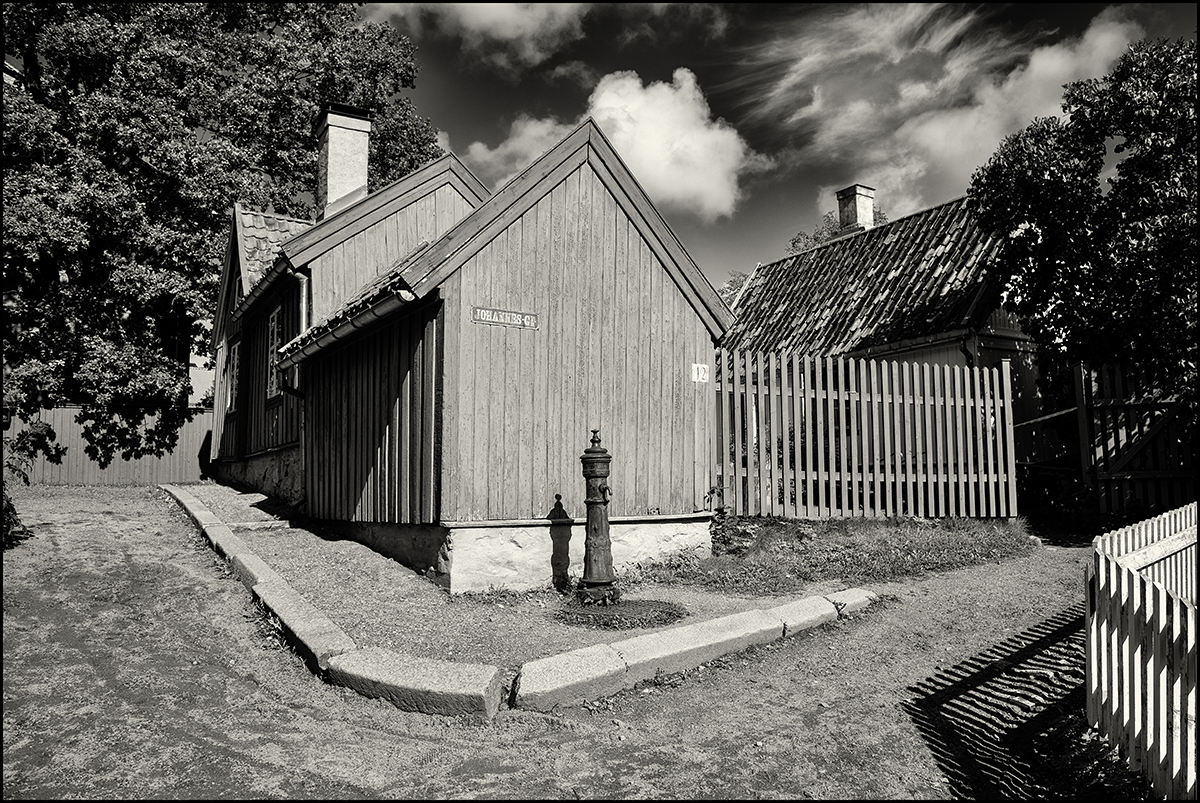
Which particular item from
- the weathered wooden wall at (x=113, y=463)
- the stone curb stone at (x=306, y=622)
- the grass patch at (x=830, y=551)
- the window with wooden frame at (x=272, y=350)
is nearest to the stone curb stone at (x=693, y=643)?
the grass patch at (x=830, y=551)

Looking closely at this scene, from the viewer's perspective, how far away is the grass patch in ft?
27.0

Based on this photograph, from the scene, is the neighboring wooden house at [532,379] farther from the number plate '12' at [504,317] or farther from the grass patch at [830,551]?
the grass patch at [830,551]

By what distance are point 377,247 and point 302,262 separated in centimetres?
137

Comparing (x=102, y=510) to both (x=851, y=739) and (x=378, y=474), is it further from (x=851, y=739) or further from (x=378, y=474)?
(x=851, y=739)

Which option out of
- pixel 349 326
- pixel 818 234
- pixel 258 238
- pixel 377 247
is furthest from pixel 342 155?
pixel 818 234

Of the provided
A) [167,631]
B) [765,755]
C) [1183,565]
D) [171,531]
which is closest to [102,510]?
[171,531]

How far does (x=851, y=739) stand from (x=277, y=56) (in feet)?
75.0

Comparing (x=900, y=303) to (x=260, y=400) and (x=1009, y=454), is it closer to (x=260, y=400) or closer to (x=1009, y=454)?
(x=1009, y=454)

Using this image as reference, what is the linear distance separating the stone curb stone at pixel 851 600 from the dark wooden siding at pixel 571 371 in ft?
7.07

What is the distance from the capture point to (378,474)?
870 centimetres

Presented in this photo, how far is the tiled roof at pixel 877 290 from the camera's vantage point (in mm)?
14188

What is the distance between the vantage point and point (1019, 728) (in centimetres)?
469

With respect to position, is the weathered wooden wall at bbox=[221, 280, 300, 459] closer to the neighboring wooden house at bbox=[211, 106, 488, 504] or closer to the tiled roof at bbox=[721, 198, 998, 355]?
the neighboring wooden house at bbox=[211, 106, 488, 504]

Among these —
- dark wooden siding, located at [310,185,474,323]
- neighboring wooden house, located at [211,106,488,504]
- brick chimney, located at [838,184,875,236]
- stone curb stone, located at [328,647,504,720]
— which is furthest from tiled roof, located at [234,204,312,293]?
brick chimney, located at [838,184,875,236]
